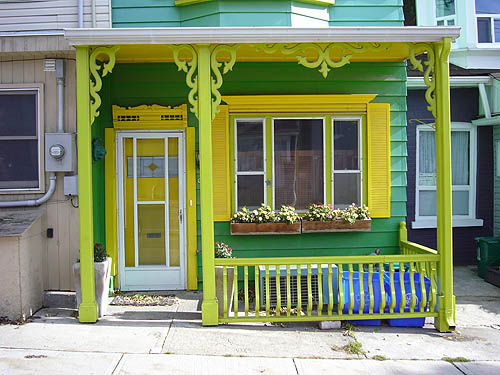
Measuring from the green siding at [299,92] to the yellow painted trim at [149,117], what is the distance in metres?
0.11

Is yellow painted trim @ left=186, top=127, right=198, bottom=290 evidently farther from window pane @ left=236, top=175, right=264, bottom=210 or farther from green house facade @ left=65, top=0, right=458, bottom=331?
window pane @ left=236, top=175, right=264, bottom=210

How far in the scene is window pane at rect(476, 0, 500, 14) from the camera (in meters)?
8.91

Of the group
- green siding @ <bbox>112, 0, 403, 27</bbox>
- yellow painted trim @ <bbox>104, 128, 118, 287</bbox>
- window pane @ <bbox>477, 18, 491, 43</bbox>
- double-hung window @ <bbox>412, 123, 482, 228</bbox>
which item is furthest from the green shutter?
yellow painted trim @ <bbox>104, 128, 118, 287</bbox>

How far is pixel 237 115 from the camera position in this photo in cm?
688

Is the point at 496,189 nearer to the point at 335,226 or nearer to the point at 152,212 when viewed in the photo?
the point at 335,226

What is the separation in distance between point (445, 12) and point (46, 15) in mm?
7198

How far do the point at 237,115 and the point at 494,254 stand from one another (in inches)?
187

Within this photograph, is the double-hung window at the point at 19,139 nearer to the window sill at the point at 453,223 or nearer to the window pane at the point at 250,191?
the window pane at the point at 250,191

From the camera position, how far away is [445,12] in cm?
940

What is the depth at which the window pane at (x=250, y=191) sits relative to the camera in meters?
6.96

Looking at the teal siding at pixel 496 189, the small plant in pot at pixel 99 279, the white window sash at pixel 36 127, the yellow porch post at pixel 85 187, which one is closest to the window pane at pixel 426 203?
the teal siding at pixel 496 189

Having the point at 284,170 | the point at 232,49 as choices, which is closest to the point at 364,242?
the point at 284,170

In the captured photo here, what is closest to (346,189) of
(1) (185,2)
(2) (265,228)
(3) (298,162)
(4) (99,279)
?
(3) (298,162)

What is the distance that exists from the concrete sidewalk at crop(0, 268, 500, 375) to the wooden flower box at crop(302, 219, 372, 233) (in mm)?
1509
